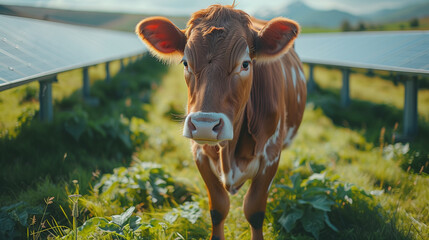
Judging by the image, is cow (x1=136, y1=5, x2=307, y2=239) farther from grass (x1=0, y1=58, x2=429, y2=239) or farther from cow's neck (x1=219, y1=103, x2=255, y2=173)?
grass (x1=0, y1=58, x2=429, y2=239)

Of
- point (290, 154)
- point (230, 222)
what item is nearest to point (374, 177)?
point (290, 154)

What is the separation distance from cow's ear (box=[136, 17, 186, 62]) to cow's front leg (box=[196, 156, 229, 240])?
878 mm

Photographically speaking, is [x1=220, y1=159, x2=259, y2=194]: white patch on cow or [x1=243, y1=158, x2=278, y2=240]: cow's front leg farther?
[x1=243, y1=158, x2=278, y2=240]: cow's front leg

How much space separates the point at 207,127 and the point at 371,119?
20.7ft

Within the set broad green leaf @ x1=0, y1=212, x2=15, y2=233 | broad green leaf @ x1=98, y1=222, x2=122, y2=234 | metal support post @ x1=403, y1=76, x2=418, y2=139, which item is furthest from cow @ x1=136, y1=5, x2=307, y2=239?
metal support post @ x1=403, y1=76, x2=418, y2=139

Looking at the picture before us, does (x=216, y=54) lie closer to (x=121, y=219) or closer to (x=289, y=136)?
(x=121, y=219)

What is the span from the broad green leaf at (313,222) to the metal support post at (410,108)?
341cm

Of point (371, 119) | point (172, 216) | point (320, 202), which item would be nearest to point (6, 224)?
point (172, 216)

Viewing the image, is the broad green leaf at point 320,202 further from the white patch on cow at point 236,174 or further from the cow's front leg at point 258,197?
the white patch on cow at point 236,174

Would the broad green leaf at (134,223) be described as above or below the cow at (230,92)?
below

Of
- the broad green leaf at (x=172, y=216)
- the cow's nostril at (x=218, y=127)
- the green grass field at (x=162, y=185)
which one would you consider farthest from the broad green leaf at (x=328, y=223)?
the cow's nostril at (x=218, y=127)

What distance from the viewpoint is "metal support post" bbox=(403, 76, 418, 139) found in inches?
194

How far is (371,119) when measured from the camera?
679 centimetres

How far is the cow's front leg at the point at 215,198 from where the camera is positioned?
8.20 feet
